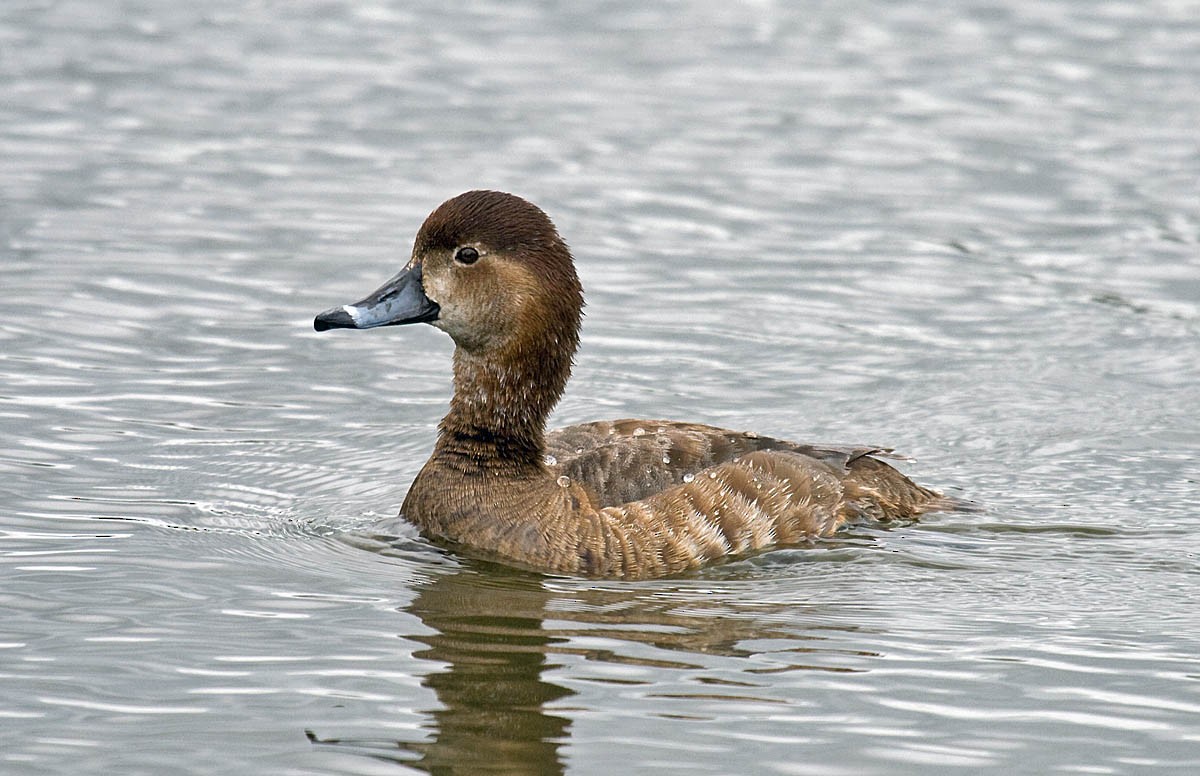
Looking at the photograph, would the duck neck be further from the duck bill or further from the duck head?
the duck bill

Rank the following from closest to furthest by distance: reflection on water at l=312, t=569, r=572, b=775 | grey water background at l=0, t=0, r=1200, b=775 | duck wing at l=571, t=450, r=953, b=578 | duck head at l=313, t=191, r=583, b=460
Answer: reflection on water at l=312, t=569, r=572, b=775 < grey water background at l=0, t=0, r=1200, b=775 < duck wing at l=571, t=450, r=953, b=578 < duck head at l=313, t=191, r=583, b=460

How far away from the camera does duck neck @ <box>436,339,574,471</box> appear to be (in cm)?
893

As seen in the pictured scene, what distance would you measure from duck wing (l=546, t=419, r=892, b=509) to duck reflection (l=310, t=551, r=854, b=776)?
0.56 meters

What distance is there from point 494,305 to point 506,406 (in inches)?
18.0

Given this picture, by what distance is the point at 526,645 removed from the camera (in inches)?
302

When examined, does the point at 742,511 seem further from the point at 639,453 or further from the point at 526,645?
the point at 526,645

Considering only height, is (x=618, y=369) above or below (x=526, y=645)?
above

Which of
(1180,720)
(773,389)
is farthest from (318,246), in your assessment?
(1180,720)

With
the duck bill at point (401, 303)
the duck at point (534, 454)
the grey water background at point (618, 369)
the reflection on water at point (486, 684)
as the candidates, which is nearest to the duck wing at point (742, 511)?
the duck at point (534, 454)

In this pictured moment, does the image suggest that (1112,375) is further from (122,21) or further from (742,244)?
(122,21)

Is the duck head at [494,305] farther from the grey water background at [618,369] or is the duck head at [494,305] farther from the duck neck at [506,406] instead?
the grey water background at [618,369]

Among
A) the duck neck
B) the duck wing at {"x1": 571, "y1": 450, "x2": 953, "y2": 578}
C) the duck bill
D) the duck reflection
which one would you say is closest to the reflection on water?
the duck reflection

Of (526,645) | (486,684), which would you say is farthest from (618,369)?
(486,684)

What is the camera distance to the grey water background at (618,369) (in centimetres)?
705
